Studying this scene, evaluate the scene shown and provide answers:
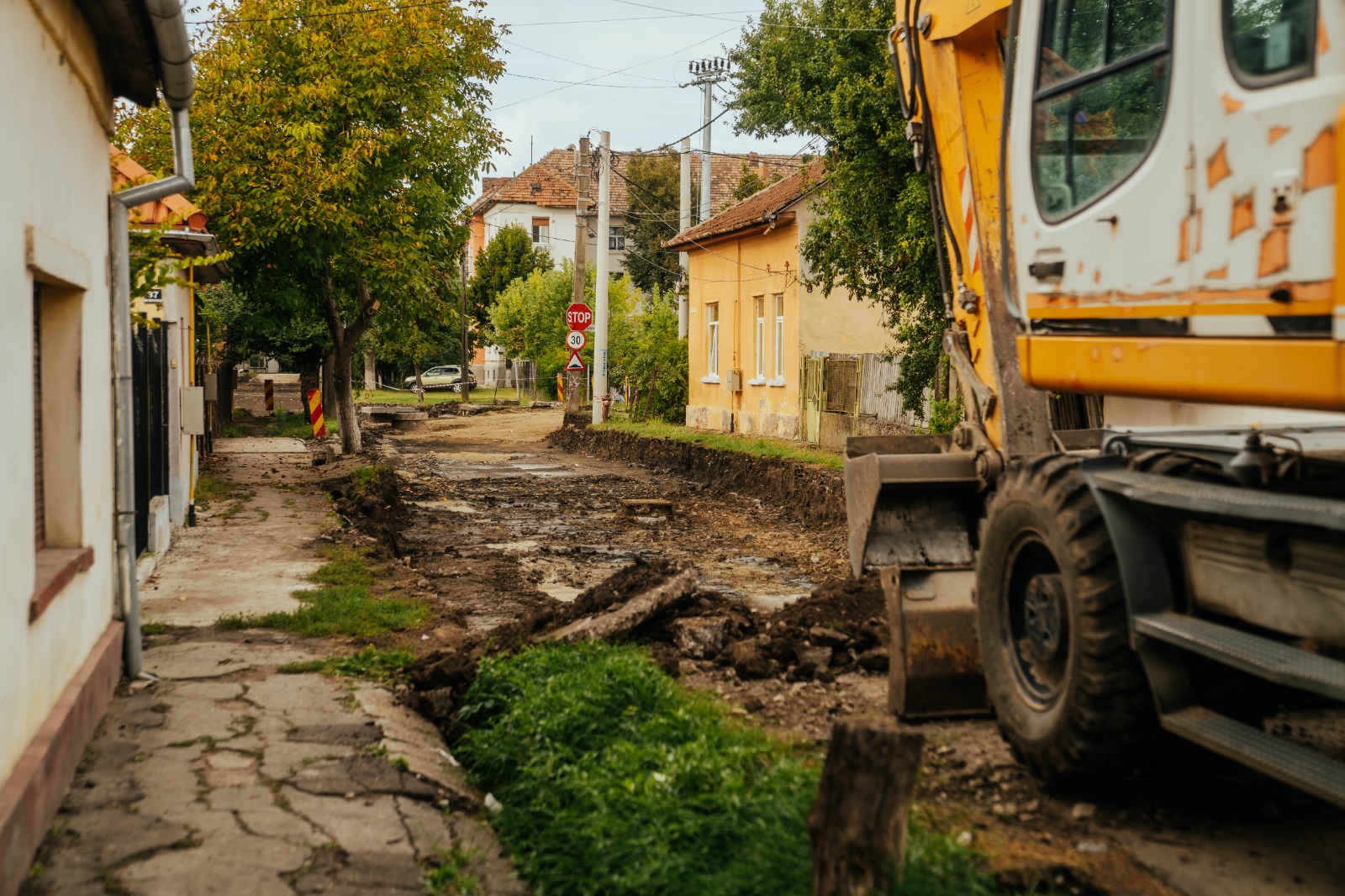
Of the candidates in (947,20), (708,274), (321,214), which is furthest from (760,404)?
(947,20)

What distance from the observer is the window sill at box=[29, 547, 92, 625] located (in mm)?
4820

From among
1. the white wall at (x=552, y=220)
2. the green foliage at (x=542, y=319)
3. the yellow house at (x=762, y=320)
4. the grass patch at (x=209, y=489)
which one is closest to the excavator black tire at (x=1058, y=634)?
the grass patch at (x=209, y=489)

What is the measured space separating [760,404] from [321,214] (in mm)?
11355

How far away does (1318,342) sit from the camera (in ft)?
11.7

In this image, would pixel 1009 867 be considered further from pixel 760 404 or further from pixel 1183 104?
pixel 760 404

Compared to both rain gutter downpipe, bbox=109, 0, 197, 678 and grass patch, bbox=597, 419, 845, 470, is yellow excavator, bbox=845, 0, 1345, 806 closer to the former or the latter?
rain gutter downpipe, bbox=109, 0, 197, 678

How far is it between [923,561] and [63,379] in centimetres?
432

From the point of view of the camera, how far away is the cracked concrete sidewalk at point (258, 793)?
4.57 meters

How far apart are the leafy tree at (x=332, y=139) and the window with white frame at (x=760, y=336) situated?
8.34m

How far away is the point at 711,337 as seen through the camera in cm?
3136

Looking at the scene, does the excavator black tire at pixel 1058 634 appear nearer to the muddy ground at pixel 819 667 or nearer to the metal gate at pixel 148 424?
the muddy ground at pixel 819 667

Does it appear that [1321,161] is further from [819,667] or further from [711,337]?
[711,337]

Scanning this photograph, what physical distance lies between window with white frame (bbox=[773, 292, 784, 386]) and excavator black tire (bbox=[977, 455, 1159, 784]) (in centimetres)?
2013

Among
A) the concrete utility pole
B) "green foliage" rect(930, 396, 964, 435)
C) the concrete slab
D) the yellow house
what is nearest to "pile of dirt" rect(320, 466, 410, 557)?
the concrete slab
